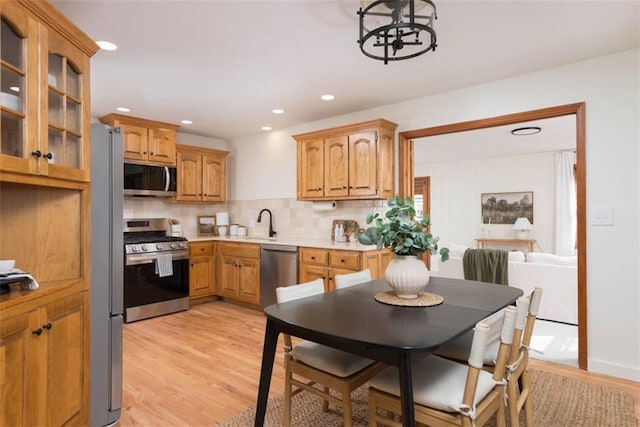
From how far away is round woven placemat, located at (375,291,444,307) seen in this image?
1831 millimetres

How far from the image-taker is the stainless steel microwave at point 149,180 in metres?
4.39

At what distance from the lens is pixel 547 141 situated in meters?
6.09

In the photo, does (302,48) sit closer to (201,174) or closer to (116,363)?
(116,363)

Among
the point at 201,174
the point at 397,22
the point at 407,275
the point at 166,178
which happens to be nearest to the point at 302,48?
the point at 397,22

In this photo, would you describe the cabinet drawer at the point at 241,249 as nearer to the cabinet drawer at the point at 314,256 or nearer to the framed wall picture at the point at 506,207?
the cabinet drawer at the point at 314,256

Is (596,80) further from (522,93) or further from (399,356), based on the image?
(399,356)

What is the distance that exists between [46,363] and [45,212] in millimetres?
748

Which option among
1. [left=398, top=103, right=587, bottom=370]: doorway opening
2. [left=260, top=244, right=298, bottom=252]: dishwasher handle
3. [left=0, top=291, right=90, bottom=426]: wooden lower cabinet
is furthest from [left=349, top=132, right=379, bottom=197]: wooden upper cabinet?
[left=0, top=291, right=90, bottom=426]: wooden lower cabinet

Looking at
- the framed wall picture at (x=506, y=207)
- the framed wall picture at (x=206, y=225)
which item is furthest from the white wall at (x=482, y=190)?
the framed wall picture at (x=206, y=225)

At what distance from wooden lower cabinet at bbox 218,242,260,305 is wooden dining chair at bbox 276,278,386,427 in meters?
2.61

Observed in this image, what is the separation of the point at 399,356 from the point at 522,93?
9.11ft

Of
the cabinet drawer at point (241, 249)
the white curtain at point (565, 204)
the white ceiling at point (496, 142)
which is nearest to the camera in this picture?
the cabinet drawer at point (241, 249)

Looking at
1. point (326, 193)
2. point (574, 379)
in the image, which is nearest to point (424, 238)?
point (574, 379)

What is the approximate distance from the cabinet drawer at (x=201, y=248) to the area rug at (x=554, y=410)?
9.23 feet
